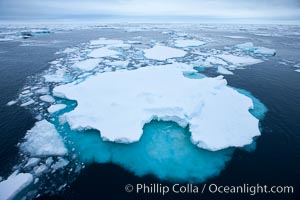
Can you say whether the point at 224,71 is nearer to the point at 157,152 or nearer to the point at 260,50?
the point at 260,50

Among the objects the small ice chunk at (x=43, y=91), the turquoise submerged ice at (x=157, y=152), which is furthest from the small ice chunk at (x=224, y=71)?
the small ice chunk at (x=43, y=91)

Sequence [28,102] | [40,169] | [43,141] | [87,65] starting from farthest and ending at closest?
1. [87,65]
2. [28,102]
3. [43,141]
4. [40,169]

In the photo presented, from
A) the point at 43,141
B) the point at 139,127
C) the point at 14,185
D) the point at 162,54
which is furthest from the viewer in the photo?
the point at 162,54

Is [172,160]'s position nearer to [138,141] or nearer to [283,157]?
[138,141]

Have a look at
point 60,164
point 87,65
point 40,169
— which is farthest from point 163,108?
point 87,65

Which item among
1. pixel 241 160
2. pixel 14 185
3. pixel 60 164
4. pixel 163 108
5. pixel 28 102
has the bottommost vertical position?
pixel 241 160

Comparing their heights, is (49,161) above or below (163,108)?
below

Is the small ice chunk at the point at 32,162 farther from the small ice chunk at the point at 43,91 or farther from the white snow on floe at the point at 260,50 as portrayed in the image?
the white snow on floe at the point at 260,50
